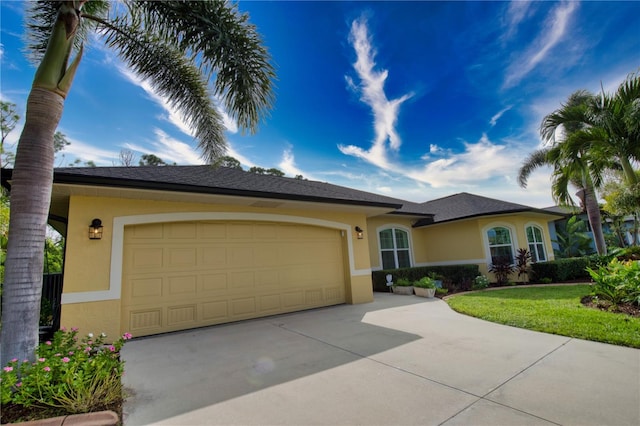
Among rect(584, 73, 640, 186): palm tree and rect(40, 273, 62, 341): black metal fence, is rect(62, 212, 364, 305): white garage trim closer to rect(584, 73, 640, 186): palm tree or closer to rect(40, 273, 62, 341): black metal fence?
rect(40, 273, 62, 341): black metal fence

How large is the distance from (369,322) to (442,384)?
11.3ft

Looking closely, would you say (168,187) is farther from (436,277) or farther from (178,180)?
(436,277)

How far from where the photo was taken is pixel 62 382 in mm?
2969

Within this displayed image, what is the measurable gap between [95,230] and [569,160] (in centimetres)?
1277

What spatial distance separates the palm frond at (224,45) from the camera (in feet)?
16.3

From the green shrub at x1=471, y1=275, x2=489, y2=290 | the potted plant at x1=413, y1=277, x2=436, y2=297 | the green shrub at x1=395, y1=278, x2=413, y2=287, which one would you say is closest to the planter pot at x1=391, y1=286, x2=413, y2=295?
the green shrub at x1=395, y1=278, x2=413, y2=287

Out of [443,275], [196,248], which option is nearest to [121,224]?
[196,248]

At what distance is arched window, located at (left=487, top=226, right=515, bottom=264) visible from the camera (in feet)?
43.8

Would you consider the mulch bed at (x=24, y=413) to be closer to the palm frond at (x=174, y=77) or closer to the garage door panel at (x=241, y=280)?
the garage door panel at (x=241, y=280)

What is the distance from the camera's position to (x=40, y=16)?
224 inches

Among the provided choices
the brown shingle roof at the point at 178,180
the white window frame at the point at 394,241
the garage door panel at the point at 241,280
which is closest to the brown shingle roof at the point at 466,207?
the white window frame at the point at 394,241

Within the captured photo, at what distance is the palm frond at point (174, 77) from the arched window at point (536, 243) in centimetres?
1506

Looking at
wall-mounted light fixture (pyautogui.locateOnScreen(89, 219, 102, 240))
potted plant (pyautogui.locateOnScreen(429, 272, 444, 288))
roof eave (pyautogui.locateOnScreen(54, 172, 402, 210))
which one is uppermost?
roof eave (pyautogui.locateOnScreen(54, 172, 402, 210))

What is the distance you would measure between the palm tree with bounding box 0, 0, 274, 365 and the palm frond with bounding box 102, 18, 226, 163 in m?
0.02
